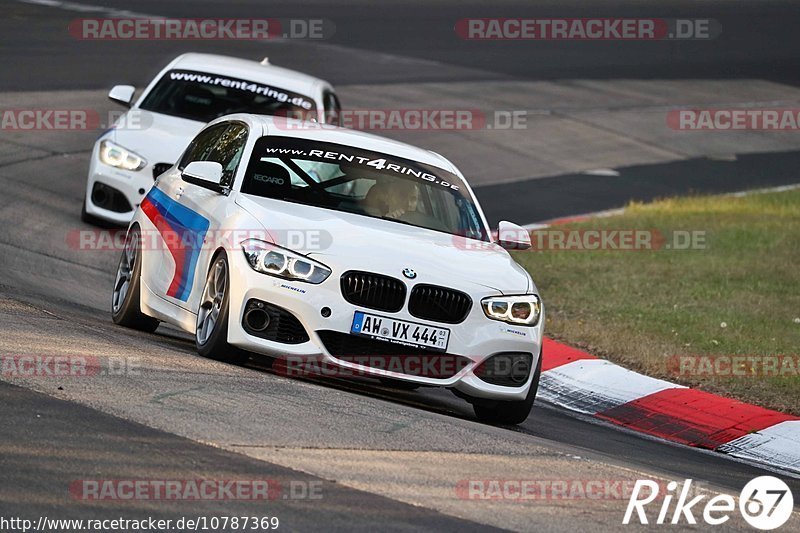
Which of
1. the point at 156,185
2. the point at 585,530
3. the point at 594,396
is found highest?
the point at 156,185

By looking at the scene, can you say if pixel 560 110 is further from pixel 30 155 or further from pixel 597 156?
pixel 30 155

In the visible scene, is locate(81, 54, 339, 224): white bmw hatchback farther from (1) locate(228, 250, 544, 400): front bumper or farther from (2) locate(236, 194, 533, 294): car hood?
(1) locate(228, 250, 544, 400): front bumper

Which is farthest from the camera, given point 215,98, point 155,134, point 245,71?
point 245,71

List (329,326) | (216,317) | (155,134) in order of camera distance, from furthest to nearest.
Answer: (155,134)
(216,317)
(329,326)

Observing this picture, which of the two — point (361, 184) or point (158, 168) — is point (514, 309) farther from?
point (158, 168)

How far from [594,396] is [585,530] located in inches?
180

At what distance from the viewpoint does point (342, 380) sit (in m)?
9.54

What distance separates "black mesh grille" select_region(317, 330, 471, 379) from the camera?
8.43 meters

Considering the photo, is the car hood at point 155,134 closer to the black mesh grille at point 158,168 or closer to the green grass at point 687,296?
the black mesh grille at point 158,168

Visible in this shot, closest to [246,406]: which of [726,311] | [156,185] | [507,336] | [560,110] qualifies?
[507,336]

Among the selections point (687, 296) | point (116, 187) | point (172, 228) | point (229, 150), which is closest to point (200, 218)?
point (172, 228)

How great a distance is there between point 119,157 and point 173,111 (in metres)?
1.03

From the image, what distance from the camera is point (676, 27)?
38.7 metres

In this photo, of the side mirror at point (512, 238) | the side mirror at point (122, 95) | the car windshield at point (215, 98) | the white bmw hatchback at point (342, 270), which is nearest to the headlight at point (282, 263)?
the white bmw hatchback at point (342, 270)
